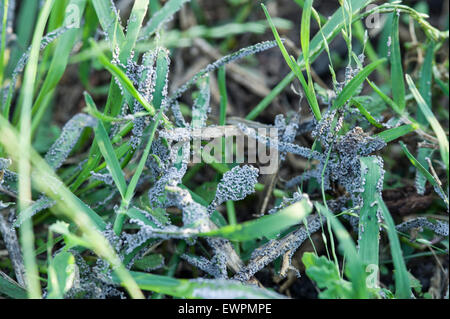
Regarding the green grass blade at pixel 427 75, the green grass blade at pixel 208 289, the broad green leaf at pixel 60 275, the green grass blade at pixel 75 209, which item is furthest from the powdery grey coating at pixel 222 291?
the green grass blade at pixel 427 75

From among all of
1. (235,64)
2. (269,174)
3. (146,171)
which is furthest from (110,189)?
(235,64)

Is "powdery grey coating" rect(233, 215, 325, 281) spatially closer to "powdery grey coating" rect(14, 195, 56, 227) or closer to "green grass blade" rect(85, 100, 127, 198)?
"green grass blade" rect(85, 100, 127, 198)

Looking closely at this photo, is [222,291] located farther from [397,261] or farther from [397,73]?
[397,73]

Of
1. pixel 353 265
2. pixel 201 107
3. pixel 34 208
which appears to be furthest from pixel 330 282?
pixel 34 208

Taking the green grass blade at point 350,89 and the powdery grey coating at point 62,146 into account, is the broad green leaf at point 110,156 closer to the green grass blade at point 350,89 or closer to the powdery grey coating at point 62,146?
the powdery grey coating at point 62,146
